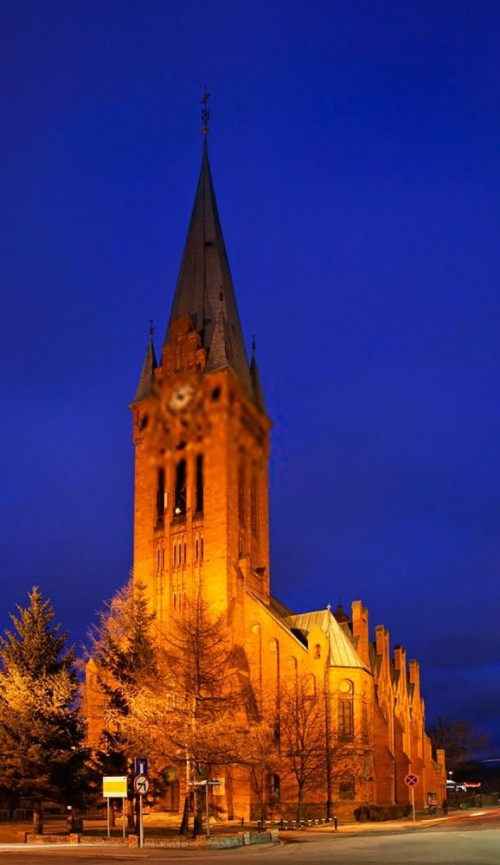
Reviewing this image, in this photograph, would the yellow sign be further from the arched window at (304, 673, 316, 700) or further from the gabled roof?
the gabled roof

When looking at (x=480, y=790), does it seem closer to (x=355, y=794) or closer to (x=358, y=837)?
(x=355, y=794)

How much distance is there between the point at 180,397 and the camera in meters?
36.7

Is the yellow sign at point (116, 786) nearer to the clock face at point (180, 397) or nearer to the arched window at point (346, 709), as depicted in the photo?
the clock face at point (180, 397)

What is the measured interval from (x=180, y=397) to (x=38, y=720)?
1505 cm

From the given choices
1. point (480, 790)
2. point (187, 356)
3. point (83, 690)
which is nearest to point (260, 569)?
point (187, 356)

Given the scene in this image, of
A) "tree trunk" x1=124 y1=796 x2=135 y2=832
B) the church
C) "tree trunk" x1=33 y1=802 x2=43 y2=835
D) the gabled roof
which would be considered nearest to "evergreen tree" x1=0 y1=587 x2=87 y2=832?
"tree trunk" x1=33 y1=802 x2=43 y2=835

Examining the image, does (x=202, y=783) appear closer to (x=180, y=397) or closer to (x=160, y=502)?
(x=180, y=397)

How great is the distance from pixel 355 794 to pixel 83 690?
937 inches

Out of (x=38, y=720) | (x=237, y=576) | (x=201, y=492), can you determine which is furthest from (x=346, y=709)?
(x=38, y=720)

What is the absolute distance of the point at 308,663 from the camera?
202 ft

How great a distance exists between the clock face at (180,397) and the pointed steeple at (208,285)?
27518 millimetres

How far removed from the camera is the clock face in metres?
35.7

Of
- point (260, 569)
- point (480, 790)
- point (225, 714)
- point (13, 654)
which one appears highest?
point (260, 569)

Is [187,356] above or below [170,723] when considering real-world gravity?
above
